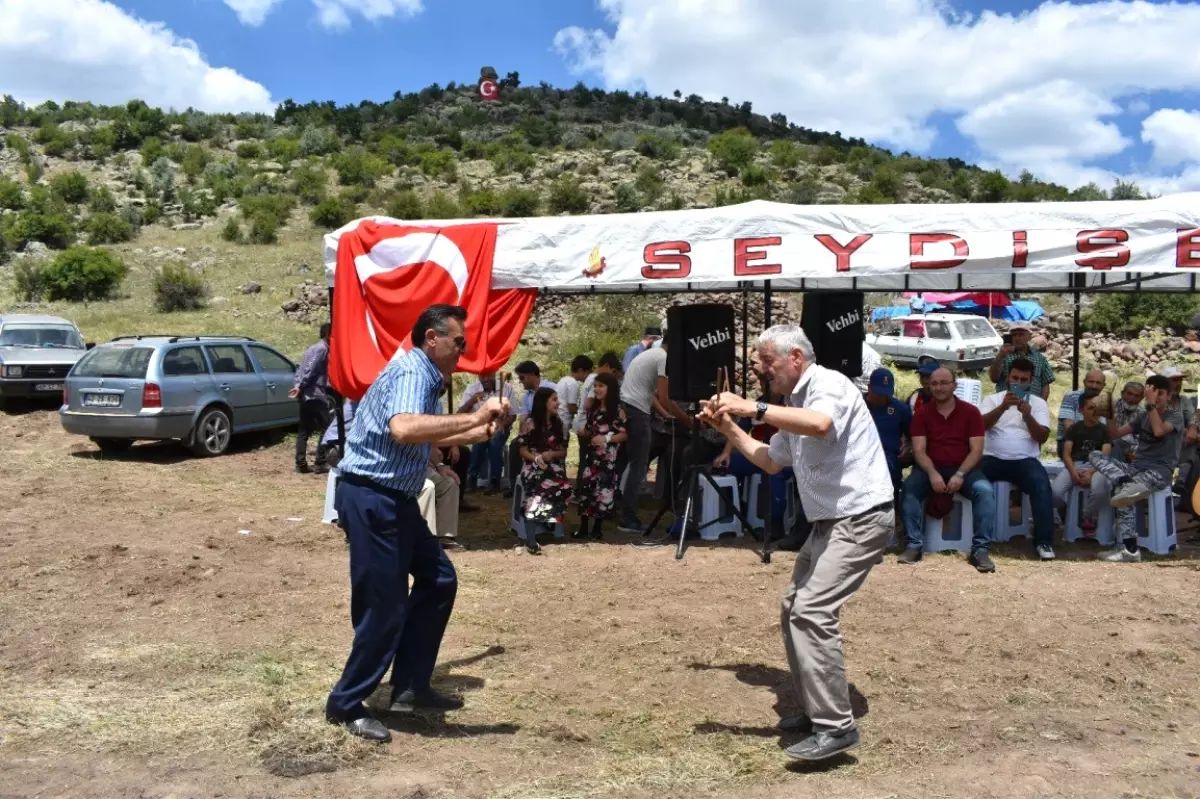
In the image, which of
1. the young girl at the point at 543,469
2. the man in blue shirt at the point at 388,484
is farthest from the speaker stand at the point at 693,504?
the man in blue shirt at the point at 388,484

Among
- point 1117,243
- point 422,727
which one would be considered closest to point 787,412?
point 422,727

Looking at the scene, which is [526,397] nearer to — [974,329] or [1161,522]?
[1161,522]

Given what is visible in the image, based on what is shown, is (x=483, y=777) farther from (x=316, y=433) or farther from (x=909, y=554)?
(x=316, y=433)

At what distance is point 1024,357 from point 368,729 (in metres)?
6.91

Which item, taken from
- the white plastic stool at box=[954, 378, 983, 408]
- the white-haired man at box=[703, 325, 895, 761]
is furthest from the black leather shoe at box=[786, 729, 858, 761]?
the white plastic stool at box=[954, 378, 983, 408]

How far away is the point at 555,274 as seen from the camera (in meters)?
8.07

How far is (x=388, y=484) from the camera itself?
422 cm

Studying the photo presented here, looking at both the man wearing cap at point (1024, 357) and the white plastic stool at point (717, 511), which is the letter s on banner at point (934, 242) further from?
the white plastic stool at point (717, 511)

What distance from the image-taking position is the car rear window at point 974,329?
25.9 metres

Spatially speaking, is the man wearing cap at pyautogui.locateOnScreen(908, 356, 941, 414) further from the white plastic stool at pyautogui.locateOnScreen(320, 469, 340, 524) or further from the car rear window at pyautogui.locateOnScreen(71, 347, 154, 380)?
the car rear window at pyautogui.locateOnScreen(71, 347, 154, 380)

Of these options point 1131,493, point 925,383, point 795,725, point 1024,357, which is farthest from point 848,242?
A: point 795,725

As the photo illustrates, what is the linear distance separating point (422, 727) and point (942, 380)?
498 centimetres

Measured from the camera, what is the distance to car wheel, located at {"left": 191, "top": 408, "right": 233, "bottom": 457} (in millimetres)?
12656

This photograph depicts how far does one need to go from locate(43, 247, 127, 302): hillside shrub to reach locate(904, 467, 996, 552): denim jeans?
91.8 ft
